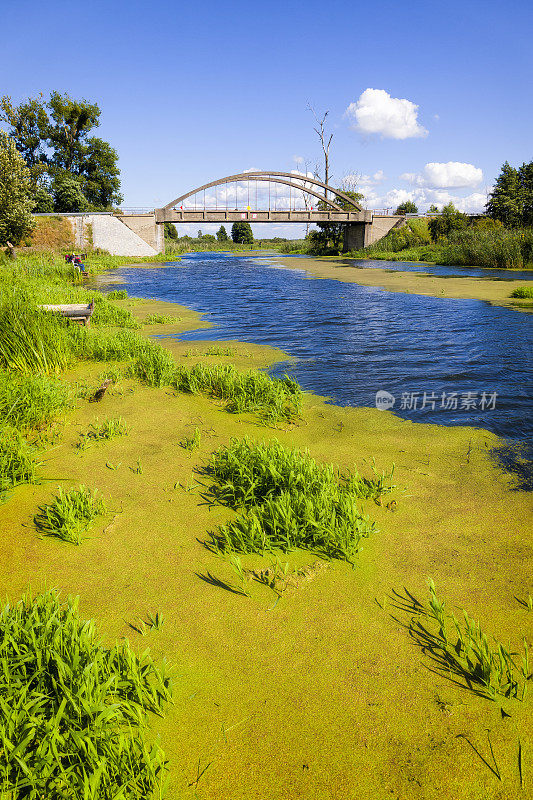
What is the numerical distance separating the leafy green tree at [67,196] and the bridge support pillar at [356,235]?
41.4 m

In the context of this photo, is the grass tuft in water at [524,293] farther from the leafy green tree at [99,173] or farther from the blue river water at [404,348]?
the leafy green tree at [99,173]

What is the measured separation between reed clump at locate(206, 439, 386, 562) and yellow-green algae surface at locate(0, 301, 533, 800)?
0.51ft

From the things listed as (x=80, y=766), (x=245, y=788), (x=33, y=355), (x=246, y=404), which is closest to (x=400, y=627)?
(x=245, y=788)

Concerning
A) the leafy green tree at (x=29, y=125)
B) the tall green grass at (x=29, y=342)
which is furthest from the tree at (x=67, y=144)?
the tall green grass at (x=29, y=342)

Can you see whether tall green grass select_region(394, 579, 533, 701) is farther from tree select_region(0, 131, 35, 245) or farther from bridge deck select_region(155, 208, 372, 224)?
bridge deck select_region(155, 208, 372, 224)

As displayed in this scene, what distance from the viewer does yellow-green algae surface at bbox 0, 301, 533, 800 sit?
84.6 inches

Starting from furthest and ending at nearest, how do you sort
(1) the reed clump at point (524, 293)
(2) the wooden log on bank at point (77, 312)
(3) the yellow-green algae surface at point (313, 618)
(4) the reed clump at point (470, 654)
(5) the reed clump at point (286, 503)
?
(1) the reed clump at point (524, 293)
(2) the wooden log on bank at point (77, 312)
(5) the reed clump at point (286, 503)
(4) the reed clump at point (470, 654)
(3) the yellow-green algae surface at point (313, 618)

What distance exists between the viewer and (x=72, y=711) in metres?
2.21

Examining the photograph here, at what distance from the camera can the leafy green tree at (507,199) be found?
52.3 meters

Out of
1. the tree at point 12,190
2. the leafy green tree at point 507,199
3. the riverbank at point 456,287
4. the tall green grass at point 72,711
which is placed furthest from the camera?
the leafy green tree at point 507,199

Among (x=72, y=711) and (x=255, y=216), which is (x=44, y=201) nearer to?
(x=255, y=216)

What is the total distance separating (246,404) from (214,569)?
3639mm

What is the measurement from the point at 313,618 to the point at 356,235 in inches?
3063

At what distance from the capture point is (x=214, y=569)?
3498 millimetres
